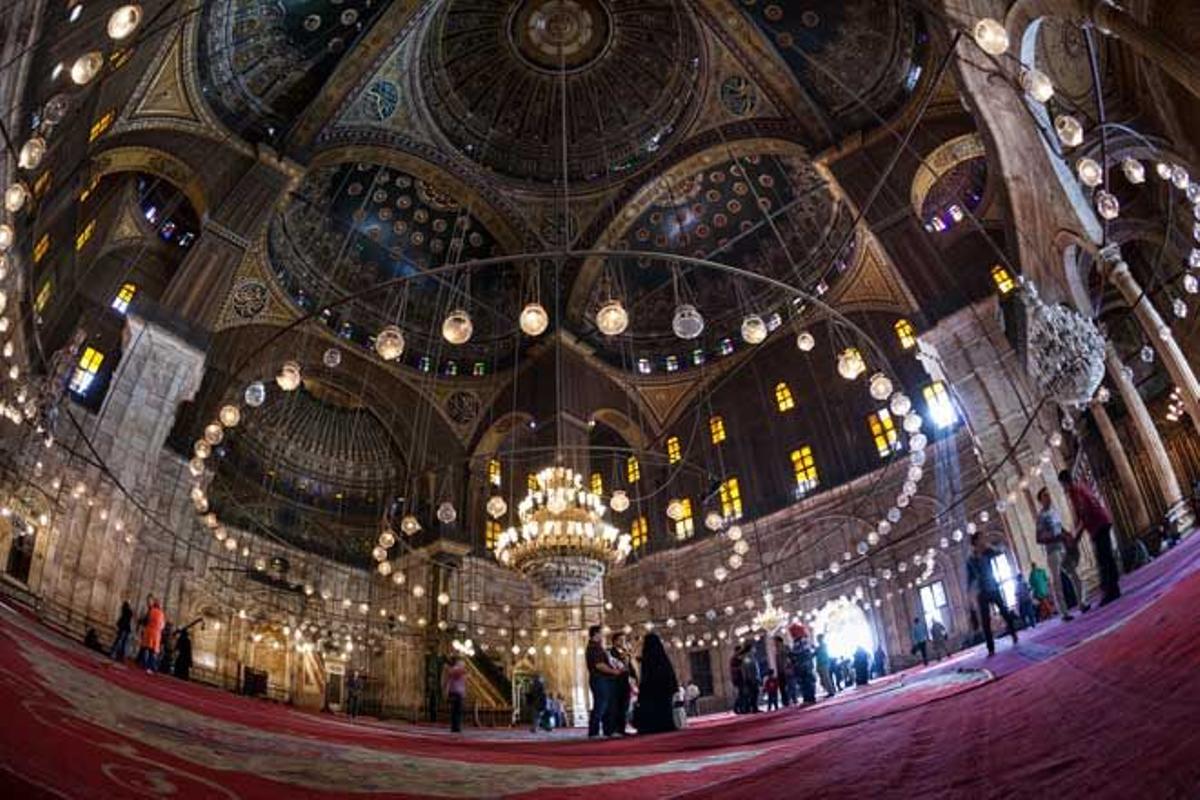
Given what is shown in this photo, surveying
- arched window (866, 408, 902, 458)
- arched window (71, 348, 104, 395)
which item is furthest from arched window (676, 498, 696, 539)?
arched window (71, 348, 104, 395)

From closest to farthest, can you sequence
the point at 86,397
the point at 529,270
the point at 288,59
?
1. the point at 86,397
2. the point at 288,59
3. the point at 529,270

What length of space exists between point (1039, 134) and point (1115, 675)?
8199mm

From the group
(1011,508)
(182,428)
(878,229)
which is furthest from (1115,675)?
Answer: (182,428)

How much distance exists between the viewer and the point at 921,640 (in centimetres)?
1338

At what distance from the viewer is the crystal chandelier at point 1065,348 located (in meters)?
8.84

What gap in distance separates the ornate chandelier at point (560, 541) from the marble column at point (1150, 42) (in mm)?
9920

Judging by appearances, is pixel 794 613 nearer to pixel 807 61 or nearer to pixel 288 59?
pixel 807 61

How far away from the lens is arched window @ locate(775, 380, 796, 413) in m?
19.2

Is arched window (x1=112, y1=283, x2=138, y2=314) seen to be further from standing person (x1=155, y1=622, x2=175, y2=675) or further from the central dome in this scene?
the central dome

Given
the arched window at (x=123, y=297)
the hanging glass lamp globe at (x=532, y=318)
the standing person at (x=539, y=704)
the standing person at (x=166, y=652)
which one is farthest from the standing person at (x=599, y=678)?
the arched window at (x=123, y=297)

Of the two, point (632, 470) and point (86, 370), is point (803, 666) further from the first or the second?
point (86, 370)

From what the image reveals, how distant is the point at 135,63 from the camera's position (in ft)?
38.6

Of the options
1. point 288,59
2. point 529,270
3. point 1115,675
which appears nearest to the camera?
point 1115,675

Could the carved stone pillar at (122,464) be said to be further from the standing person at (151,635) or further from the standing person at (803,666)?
the standing person at (803,666)
